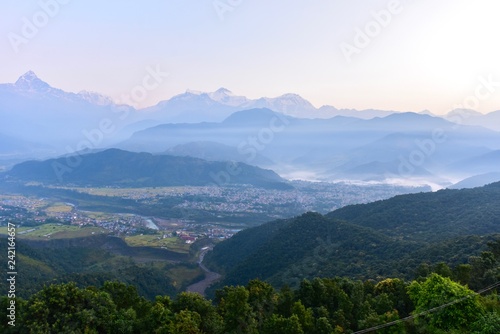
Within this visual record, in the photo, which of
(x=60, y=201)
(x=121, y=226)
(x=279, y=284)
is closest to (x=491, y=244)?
(x=279, y=284)

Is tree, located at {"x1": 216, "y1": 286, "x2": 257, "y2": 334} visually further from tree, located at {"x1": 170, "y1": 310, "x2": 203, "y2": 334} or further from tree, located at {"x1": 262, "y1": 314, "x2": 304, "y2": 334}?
tree, located at {"x1": 170, "y1": 310, "x2": 203, "y2": 334}

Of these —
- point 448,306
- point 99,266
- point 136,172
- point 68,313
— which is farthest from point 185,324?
point 136,172

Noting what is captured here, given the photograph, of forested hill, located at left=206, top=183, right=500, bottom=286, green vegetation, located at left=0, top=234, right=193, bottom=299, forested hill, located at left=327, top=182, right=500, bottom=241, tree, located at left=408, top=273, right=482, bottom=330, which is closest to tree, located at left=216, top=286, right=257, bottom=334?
tree, located at left=408, top=273, right=482, bottom=330

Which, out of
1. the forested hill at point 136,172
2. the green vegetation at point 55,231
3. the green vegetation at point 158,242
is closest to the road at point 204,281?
the green vegetation at point 158,242

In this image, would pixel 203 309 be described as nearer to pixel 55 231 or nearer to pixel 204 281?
pixel 204 281

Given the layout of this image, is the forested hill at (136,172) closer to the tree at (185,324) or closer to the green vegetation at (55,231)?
the green vegetation at (55,231)

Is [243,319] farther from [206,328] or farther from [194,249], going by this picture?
[194,249]

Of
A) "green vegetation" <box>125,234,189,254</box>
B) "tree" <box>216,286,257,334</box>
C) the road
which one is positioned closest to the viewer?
"tree" <box>216,286,257,334</box>
